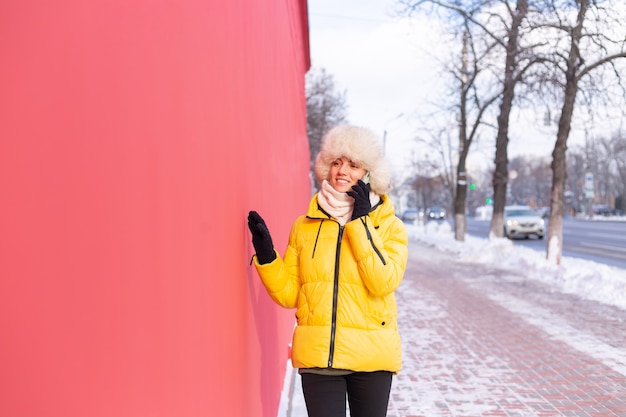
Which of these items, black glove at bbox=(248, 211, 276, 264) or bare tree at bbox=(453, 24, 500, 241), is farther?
bare tree at bbox=(453, 24, 500, 241)

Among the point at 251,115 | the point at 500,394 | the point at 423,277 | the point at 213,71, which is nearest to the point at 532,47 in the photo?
the point at 423,277

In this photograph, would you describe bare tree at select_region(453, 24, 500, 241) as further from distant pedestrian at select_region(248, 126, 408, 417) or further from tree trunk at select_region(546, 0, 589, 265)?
distant pedestrian at select_region(248, 126, 408, 417)

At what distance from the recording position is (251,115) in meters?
3.60

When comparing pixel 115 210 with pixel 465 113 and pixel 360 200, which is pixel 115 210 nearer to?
pixel 360 200

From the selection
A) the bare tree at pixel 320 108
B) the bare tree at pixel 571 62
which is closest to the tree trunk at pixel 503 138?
the bare tree at pixel 571 62

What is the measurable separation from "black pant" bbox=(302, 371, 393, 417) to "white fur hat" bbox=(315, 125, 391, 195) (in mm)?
829

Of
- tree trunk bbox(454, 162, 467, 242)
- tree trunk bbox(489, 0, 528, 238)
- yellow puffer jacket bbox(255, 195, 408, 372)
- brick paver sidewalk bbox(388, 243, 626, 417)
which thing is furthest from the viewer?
tree trunk bbox(454, 162, 467, 242)

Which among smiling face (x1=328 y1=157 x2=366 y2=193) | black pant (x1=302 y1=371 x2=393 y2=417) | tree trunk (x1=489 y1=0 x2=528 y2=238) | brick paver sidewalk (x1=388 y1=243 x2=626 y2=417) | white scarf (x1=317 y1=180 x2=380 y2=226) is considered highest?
tree trunk (x1=489 y1=0 x2=528 y2=238)

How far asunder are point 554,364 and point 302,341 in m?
4.87

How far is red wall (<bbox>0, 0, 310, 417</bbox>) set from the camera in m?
0.90

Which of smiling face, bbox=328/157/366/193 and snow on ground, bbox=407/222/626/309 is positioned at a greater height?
Result: smiling face, bbox=328/157/366/193

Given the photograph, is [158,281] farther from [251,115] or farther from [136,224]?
[251,115]

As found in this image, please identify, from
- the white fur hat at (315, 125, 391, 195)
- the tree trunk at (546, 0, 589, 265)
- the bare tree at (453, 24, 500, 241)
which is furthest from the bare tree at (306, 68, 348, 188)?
the white fur hat at (315, 125, 391, 195)

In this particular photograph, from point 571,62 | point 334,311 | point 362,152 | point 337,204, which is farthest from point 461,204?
point 334,311
